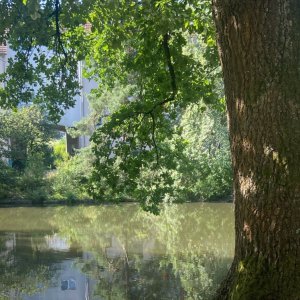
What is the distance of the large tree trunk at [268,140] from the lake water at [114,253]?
16.1ft

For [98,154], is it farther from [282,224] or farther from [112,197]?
[282,224]

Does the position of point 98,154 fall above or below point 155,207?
above

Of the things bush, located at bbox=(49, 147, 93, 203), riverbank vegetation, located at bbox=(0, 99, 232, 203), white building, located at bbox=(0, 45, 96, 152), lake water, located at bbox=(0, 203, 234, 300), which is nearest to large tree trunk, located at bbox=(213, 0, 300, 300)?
lake water, located at bbox=(0, 203, 234, 300)

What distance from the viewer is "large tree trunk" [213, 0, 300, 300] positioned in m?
2.93

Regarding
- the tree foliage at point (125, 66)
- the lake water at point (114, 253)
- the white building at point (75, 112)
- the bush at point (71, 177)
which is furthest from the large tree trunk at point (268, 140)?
the white building at point (75, 112)

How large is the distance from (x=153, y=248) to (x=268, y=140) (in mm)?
9669

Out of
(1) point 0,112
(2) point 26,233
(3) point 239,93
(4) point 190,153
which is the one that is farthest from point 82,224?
(3) point 239,93

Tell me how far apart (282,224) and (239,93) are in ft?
2.72

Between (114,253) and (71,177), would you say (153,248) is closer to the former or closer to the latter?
(114,253)

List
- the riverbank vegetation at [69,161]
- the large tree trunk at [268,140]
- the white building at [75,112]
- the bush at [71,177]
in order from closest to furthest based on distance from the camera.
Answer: the large tree trunk at [268,140], the riverbank vegetation at [69,161], the bush at [71,177], the white building at [75,112]

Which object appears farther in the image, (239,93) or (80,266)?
(80,266)

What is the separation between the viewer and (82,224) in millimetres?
16734

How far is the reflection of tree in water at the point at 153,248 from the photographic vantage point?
853cm

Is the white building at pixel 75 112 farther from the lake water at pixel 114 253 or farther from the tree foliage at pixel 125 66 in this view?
the tree foliage at pixel 125 66
